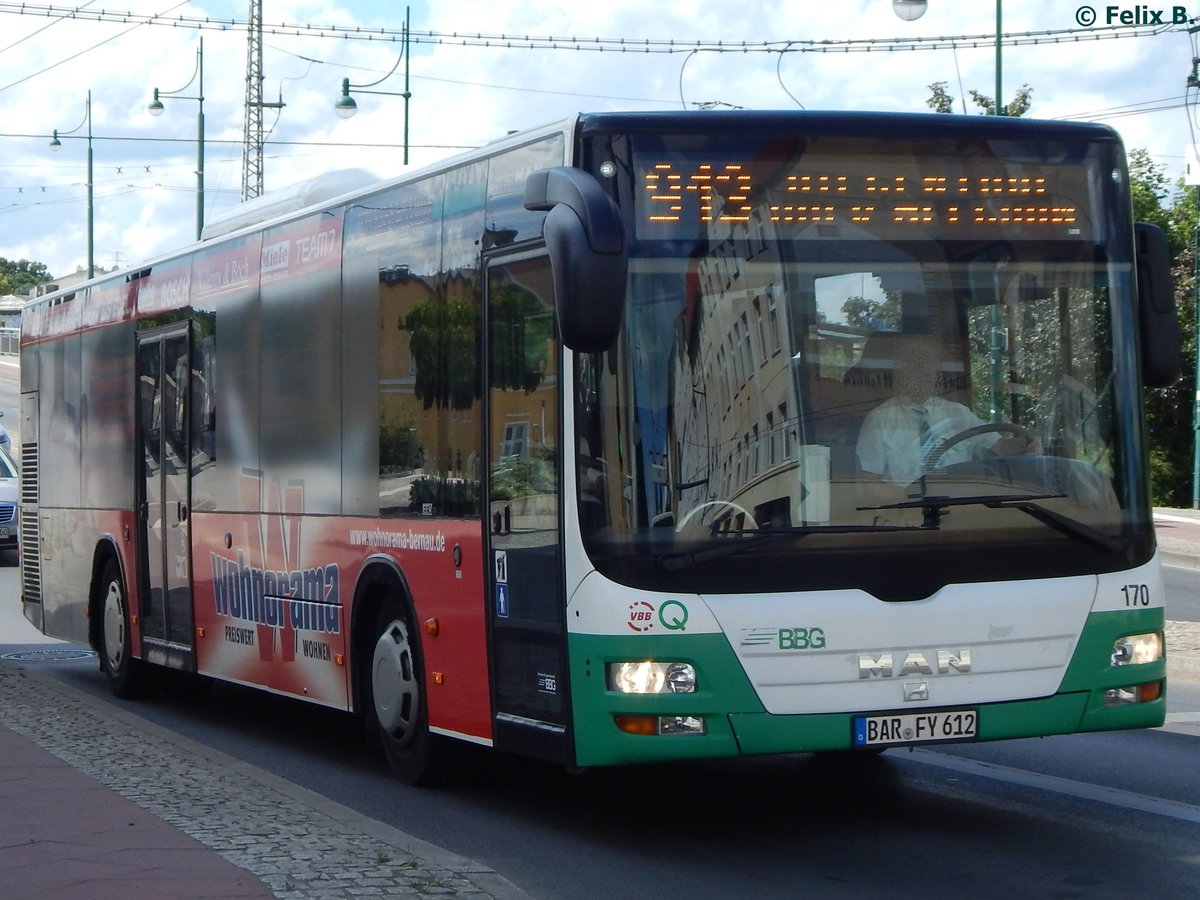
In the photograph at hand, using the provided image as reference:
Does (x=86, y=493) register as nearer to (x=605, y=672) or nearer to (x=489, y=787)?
(x=489, y=787)

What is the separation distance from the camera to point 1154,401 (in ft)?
142

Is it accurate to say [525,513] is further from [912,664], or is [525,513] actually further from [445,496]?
[912,664]

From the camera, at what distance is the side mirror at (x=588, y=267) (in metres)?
7.23

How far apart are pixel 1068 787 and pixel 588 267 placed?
3980 mm

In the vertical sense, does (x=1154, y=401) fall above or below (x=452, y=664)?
above

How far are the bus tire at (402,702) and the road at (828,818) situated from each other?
0.15 m

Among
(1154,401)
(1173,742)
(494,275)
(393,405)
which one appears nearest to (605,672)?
(494,275)

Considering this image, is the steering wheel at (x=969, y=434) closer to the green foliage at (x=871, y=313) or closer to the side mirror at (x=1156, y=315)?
the green foliage at (x=871, y=313)

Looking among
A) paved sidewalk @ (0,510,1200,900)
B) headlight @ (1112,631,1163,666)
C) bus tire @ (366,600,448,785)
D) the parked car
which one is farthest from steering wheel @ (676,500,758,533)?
the parked car

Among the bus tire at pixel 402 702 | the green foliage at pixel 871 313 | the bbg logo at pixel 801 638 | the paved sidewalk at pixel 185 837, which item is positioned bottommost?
the paved sidewalk at pixel 185 837

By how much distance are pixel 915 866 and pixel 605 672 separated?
4.74 ft

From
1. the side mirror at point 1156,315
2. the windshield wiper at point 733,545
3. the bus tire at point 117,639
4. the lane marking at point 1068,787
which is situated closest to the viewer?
the windshield wiper at point 733,545

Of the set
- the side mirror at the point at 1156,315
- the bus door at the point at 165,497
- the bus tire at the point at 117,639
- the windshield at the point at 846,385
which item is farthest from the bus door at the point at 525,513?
the bus tire at the point at 117,639

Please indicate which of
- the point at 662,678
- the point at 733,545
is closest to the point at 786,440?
the point at 733,545
